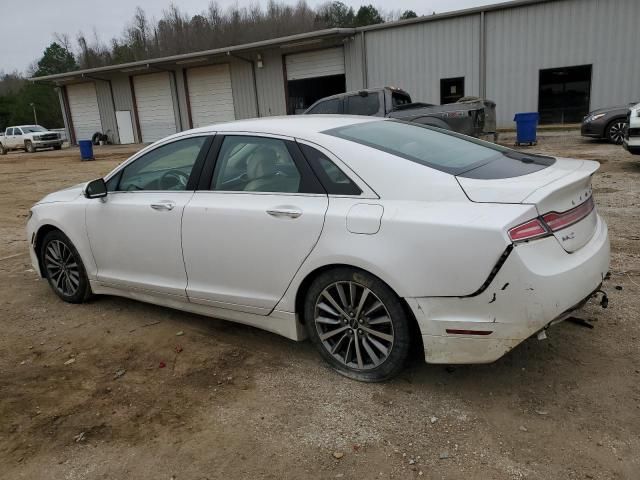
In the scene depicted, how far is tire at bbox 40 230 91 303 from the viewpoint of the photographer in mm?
4762

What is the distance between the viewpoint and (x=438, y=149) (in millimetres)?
3465

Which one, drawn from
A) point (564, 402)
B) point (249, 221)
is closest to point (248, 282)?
point (249, 221)

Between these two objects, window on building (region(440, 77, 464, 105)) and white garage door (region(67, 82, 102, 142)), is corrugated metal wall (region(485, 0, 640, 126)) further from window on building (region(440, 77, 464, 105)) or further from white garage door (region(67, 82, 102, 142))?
white garage door (region(67, 82, 102, 142))

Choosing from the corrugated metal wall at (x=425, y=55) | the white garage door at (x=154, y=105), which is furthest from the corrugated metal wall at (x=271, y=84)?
the white garage door at (x=154, y=105)

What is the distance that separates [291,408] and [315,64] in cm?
2331

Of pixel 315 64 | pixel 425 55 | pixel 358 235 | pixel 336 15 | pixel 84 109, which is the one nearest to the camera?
pixel 358 235

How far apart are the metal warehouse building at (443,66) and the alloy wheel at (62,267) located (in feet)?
61.8

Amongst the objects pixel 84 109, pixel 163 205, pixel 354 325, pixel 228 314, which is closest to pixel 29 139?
pixel 84 109

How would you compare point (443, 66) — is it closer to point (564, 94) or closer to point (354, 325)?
point (564, 94)

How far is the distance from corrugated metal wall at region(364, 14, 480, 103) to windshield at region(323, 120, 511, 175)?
60.3 ft

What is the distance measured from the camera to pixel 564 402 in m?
2.94

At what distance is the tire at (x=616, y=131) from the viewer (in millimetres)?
13758

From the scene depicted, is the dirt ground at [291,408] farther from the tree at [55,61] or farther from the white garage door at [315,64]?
the tree at [55,61]

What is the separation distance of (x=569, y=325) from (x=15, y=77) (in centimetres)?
9593
